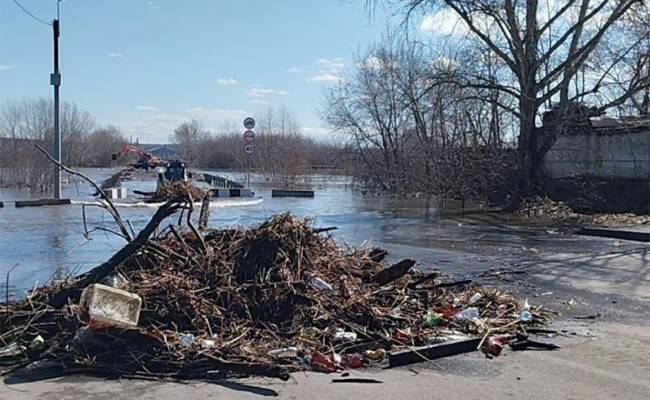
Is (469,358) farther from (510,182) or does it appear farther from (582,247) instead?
(510,182)

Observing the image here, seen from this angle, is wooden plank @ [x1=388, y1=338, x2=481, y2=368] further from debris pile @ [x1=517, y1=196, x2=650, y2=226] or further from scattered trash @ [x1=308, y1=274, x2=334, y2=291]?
debris pile @ [x1=517, y1=196, x2=650, y2=226]

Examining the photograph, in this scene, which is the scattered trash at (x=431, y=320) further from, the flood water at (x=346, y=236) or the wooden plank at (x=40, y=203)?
the wooden plank at (x=40, y=203)

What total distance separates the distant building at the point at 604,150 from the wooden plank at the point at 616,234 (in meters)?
8.40

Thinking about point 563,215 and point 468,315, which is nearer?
point 468,315

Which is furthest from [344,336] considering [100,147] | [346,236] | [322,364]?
[100,147]

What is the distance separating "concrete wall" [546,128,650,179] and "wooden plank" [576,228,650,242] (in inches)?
333

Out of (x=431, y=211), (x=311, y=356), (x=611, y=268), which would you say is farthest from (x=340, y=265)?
(x=431, y=211)

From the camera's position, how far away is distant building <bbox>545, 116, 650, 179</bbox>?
2522cm

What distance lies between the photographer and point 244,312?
7195mm

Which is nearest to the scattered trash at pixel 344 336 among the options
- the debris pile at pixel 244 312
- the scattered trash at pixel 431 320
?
the debris pile at pixel 244 312

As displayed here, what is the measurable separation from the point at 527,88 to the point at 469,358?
64.9ft

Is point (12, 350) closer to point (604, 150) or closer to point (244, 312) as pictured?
point (244, 312)

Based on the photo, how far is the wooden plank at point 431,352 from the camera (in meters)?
6.36

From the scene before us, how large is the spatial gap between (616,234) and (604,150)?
1036 cm
